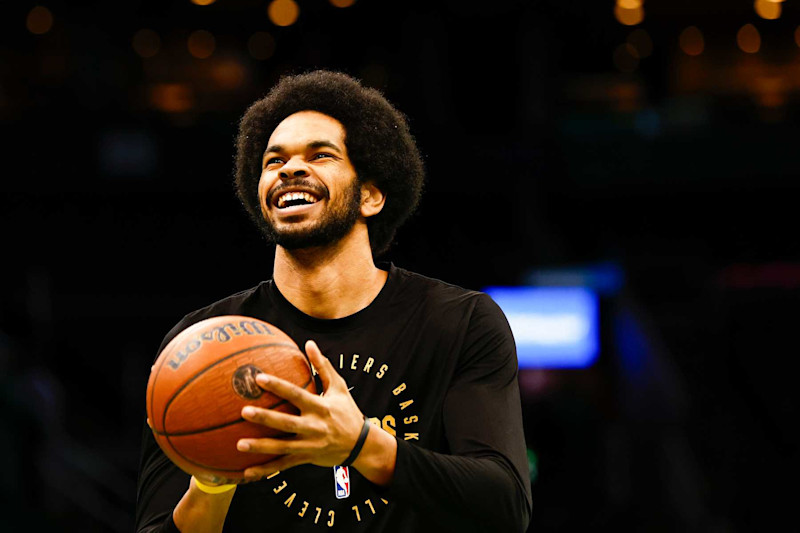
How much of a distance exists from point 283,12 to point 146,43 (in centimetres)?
206

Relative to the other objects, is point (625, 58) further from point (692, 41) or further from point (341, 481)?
point (341, 481)

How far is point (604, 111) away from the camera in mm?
13844

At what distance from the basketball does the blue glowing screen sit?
10482 millimetres

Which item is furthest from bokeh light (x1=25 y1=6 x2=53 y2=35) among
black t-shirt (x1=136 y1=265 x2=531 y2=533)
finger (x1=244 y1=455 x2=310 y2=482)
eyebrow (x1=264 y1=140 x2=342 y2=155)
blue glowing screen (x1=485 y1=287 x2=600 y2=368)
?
finger (x1=244 y1=455 x2=310 y2=482)

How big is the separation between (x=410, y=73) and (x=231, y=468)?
12.2 meters

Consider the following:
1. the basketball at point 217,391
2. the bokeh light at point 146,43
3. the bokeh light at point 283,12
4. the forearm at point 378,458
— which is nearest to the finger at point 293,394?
the basketball at point 217,391

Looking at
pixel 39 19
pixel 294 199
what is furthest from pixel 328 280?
pixel 39 19

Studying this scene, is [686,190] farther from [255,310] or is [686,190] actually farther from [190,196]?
[255,310]

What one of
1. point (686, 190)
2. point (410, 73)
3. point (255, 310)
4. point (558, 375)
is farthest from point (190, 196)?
point (255, 310)

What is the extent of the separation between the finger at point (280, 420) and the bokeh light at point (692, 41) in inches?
550

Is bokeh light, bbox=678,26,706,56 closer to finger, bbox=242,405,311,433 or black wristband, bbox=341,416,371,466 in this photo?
black wristband, bbox=341,416,371,466

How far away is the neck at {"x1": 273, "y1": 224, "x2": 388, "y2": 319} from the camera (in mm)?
3516

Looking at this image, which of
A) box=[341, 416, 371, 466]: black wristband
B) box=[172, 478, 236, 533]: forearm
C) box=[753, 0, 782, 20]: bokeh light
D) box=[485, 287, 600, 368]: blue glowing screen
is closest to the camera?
box=[341, 416, 371, 466]: black wristband

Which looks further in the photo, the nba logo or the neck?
the neck
